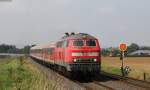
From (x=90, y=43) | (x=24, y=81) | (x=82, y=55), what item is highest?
(x=90, y=43)

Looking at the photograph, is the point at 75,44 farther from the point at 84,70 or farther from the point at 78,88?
the point at 78,88

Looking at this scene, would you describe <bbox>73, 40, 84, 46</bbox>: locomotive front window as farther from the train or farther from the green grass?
the green grass

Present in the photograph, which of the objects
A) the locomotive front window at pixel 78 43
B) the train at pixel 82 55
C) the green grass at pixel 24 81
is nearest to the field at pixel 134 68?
the train at pixel 82 55

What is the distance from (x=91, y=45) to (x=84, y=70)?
1903 millimetres

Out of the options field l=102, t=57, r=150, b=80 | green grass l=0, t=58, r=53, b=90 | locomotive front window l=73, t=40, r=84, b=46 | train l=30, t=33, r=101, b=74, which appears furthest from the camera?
field l=102, t=57, r=150, b=80

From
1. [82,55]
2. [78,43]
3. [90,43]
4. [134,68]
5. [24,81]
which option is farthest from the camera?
[134,68]

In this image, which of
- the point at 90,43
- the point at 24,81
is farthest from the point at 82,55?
the point at 24,81

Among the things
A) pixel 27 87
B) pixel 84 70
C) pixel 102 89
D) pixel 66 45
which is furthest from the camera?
pixel 66 45

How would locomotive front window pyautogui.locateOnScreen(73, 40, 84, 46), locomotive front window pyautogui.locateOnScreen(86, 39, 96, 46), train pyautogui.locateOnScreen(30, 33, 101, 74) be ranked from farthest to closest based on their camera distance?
locomotive front window pyautogui.locateOnScreen(73, 40, 84, 46) → locomotive front window pyautogui.locateOnScreen(86, 39, 96, 46) → train pyautogui.locateOnScreen(30, 33, 101, 74)

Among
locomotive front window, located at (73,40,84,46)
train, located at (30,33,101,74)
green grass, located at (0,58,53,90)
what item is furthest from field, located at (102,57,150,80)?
green grass, located at (0,58,53,90)

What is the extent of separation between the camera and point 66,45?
100ft

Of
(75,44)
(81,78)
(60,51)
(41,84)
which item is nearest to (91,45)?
(75,44)

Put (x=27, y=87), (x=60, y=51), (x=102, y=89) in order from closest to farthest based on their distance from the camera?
(x=27, y=87) → (x=102, y=89) → (x=60, y=51)

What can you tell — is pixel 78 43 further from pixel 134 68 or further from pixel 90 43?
pixel 134 68
